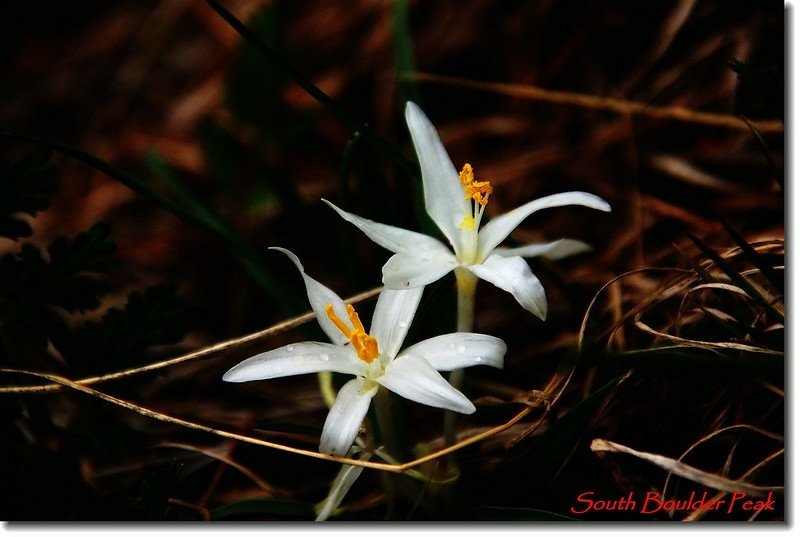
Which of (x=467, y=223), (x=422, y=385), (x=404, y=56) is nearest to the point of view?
(x=422, y=385)

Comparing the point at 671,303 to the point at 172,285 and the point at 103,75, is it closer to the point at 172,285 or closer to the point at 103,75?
the point at 172,285

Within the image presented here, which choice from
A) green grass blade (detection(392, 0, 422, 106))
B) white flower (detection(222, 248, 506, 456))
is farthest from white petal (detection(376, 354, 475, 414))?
green grass blade (detection(392, 0, 422, 106))

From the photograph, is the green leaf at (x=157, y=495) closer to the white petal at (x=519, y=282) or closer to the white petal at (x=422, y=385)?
the white petal at (x=422, y=385)

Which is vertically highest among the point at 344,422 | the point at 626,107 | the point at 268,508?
the point at 626,107

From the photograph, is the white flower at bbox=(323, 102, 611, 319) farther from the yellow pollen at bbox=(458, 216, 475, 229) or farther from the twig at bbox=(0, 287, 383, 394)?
the twig at bbox=(0, 287, 383, 394)

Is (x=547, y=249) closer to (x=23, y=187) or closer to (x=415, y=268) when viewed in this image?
(x=415, y=268)

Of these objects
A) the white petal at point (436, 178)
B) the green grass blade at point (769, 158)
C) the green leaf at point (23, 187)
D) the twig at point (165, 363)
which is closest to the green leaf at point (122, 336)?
the twig at point (165, 363)

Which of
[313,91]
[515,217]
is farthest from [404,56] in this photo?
[515,217]
